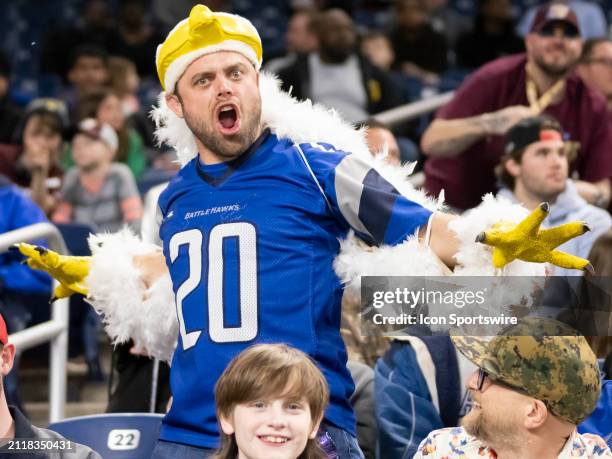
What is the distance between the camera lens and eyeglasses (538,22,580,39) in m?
6.45

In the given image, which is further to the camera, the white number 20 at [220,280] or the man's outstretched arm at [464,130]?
the man's outstretched arm at [464,130]

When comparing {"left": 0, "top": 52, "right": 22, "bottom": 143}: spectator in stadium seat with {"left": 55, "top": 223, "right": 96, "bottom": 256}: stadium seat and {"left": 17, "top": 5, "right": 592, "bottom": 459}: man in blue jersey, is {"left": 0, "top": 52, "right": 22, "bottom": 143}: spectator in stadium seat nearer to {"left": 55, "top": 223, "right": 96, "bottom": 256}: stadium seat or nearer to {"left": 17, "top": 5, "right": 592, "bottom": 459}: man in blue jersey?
{"left": 55, "top": 223, "right": 96, "bottom": 256}: stadium seat

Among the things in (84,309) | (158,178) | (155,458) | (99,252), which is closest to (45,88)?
(158,178)

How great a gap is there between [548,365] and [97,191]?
4.64 m

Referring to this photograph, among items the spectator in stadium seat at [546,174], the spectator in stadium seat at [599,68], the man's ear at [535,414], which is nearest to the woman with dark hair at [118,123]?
the spectator in stadium seat at [599,68]

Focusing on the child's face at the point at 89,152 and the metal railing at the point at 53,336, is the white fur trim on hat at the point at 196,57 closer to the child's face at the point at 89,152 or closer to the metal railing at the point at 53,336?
the metal railing at the point at 53,336

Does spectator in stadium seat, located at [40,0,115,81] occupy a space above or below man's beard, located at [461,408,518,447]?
above

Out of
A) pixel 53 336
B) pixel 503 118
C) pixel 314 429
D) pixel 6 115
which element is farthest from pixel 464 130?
pixel 6 115

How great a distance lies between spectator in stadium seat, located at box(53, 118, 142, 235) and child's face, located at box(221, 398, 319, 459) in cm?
429

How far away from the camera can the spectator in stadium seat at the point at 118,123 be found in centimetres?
838

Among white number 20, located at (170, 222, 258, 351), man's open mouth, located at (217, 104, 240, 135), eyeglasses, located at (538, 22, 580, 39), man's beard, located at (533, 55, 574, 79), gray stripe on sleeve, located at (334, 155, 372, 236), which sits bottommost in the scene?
white number 20, located at (170, 222, 258, 351)

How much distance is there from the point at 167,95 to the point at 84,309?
2.69 metres

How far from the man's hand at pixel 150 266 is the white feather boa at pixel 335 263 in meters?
0.02

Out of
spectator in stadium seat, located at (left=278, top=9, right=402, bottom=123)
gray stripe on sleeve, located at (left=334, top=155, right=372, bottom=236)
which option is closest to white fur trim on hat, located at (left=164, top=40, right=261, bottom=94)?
gray stripe on sleeve, located at (left=334, top=155, right=372, bottom=236)
